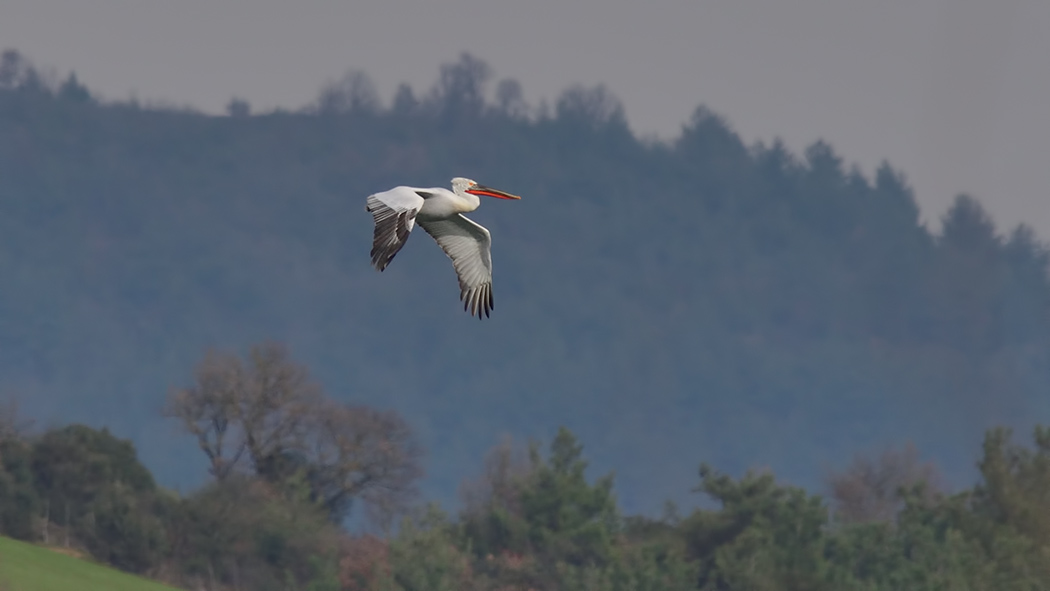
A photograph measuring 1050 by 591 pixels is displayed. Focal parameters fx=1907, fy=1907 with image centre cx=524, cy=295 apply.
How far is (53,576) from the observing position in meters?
34.4

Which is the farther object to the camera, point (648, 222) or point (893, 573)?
point (648, 222)

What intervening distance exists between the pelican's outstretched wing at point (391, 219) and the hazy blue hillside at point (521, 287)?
8583 centimetres

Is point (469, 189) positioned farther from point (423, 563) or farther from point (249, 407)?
point (249, 407)

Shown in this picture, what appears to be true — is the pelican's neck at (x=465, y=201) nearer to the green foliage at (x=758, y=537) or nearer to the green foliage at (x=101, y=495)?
the green foliage at (x=758, y=537)

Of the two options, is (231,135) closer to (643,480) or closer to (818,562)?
(643,480)

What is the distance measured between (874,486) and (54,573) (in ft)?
112

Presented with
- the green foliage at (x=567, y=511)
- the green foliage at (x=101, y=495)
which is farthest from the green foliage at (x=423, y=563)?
the green foliage at (x=101, y=495)

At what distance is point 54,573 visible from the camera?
34.7 meters

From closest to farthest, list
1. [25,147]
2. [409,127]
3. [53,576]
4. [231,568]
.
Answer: [53,576] → [231,568] → [25,147] → [409,127]

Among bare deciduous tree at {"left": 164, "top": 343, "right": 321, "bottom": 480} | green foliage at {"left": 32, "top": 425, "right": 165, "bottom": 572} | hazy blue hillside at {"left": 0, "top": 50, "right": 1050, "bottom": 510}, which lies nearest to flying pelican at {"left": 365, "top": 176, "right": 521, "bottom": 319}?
green foliage at {"left": 32, "top": 425, "right": 165, "bottom": 572}

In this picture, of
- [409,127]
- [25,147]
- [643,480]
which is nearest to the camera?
[643,480]

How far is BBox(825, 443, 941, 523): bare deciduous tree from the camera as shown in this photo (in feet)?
187

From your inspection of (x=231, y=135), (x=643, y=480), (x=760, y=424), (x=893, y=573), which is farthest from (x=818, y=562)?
(x=231, y=135)

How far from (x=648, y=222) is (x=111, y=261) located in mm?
44408
